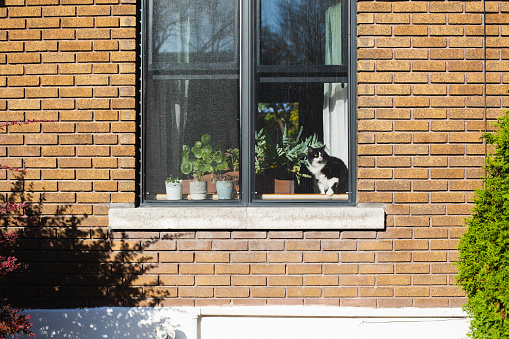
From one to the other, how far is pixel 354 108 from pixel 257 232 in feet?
4.71

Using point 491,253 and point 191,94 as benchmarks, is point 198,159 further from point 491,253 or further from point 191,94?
point 491,253

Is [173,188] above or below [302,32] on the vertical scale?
below

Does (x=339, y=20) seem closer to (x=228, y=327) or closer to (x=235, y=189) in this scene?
(x=235, y=189)

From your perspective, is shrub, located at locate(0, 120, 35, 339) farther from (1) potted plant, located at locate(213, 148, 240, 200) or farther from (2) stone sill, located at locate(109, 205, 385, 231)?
(1) potted plant, located at locate(213, 148, 240, 200)

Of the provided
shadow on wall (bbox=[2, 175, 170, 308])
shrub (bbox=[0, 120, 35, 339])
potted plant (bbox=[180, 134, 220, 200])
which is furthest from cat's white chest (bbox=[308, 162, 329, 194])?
shrub (bbox=[0, 120, 35, 339])

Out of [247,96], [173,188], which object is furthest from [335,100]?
[173,188]

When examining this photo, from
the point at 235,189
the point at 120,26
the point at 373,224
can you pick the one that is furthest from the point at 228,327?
the point at 120,26

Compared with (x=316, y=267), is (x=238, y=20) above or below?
above

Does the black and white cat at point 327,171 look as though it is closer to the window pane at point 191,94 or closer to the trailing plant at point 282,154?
the trailing plant at point 282,154

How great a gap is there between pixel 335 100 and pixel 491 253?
1.83m

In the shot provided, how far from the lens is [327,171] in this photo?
405 centimetres

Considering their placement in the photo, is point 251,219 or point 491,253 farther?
point 251,219

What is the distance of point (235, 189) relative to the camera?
158 inches

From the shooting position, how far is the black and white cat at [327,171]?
4027 millimetres
